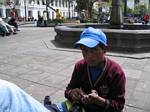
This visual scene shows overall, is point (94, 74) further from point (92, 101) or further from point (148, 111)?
point (148, 111)

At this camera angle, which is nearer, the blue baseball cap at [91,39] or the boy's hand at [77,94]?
the blue baseball cap at [91,39]

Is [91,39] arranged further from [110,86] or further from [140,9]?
[140,9]

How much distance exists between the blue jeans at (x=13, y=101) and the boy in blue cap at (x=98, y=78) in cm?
91

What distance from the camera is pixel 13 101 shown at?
1451 millimetres

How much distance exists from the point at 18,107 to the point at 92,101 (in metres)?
1.03

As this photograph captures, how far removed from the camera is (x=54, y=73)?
22.5 feet

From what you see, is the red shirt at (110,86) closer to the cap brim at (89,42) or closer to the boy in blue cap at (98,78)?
the boy in blue cap at (98,78)

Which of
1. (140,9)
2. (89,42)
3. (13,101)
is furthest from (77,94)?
(140,9)

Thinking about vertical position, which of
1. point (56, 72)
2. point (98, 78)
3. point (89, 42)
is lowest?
point (56, 72)

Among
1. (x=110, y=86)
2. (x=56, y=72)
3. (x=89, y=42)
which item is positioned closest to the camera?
(x=89, y=42)

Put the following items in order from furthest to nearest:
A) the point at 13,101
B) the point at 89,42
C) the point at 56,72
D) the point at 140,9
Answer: the point at 140,9 < the point at 56,72 < the point at 89,42 < the point at 13,101

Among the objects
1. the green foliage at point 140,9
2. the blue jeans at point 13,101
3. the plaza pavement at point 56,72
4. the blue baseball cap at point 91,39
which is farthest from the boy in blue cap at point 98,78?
the green foliage at point 140,9

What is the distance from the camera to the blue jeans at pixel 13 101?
1.42 metres

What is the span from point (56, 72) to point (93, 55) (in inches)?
Result: 179
